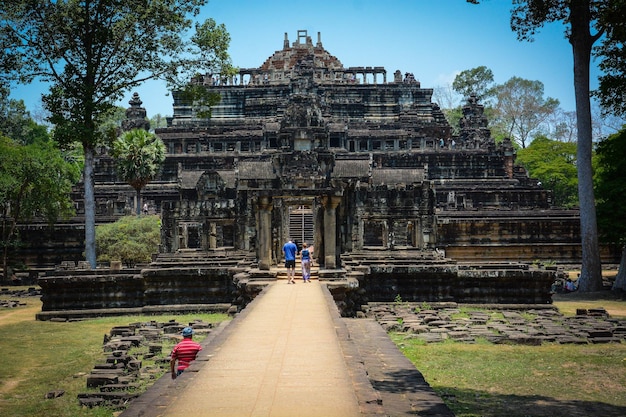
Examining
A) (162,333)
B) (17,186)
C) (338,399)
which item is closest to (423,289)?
(162,333)

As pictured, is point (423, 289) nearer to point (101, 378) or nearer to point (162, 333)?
point (162, 333)

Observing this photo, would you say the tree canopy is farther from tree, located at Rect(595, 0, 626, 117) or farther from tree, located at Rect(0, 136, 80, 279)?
tree, located at Rect(0, 136, 80, 279)

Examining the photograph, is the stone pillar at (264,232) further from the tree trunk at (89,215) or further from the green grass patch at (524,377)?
the tree trunk at (89,215)

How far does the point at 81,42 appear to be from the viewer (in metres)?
24.8

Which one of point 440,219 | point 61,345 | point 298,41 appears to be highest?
point 298,41

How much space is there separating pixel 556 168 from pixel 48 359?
142 feet

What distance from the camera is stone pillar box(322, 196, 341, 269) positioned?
1806 centimetres

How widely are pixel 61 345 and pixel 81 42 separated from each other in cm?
1436

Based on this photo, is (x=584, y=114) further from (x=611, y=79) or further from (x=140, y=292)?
(x=140, y=292)

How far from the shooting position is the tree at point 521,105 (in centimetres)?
7281

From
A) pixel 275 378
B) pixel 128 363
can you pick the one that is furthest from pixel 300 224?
pixel 275 378

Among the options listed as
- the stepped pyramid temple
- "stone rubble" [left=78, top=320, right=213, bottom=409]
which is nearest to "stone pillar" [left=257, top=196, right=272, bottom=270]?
the stepped pyramid temple

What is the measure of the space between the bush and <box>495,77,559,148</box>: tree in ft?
172

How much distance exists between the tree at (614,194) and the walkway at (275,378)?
1662cm
